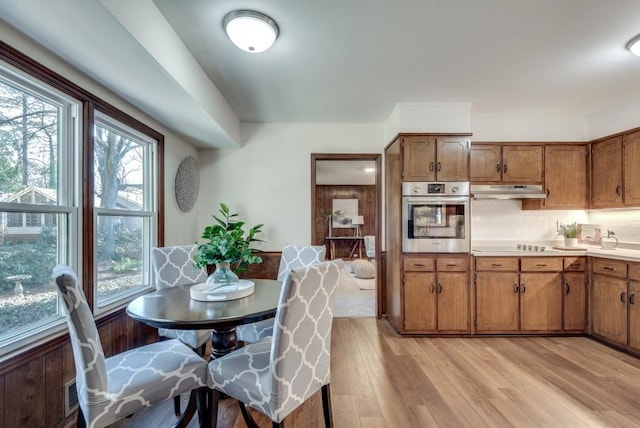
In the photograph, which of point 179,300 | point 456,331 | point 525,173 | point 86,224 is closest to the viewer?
point 179,300

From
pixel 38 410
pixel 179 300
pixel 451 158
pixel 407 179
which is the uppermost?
pixel 451 158

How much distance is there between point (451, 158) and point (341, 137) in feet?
4.50

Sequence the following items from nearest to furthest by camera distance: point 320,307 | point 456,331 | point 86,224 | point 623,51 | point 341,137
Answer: point 320,307, point 86,224, point 623,51, point 456,331, point 341,137

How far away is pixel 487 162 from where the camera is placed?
3.44m

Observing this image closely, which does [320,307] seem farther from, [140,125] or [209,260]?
[140,125]

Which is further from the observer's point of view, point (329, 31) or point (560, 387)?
point (560, 387)

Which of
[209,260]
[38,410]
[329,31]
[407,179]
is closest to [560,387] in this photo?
[407,179]

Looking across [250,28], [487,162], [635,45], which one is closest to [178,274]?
[250,28]

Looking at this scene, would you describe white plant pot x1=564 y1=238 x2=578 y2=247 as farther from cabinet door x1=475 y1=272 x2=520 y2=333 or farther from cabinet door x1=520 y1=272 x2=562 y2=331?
cabinet door x1=475 y1=272 x2=520 y2=333

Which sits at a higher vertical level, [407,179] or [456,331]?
[407,179]

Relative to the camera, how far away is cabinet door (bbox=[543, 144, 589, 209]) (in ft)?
11.3

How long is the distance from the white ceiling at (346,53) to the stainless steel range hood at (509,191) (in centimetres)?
89

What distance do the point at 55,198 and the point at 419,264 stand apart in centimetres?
304

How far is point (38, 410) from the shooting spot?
155cm
